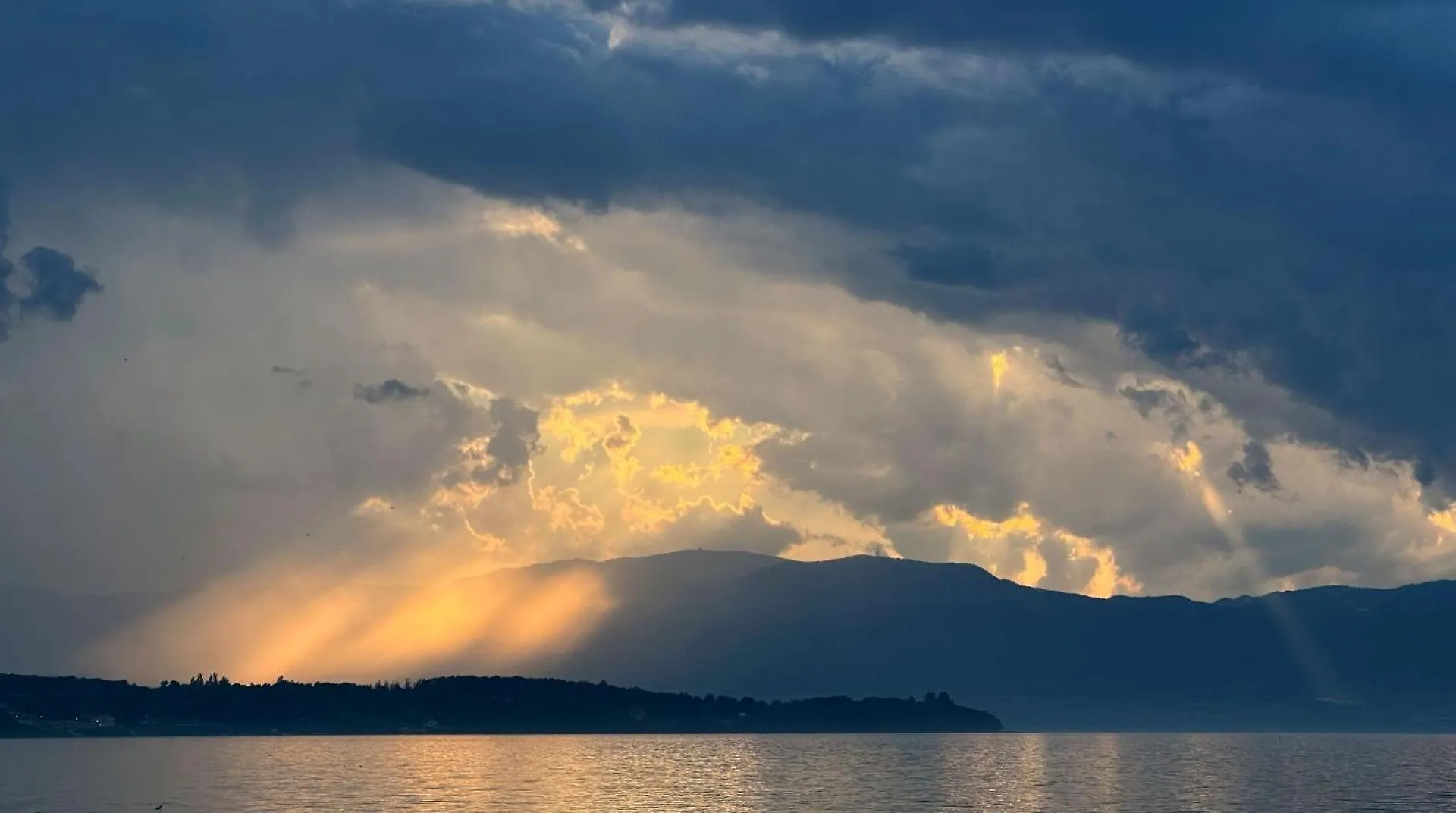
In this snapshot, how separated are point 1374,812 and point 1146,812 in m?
28.0

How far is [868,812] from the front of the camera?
19912cm

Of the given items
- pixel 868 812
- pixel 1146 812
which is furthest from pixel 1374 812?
pixel 868 812

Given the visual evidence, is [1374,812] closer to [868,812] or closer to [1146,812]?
[1146,812]

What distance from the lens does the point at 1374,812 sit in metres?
200

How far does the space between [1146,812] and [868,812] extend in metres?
34.1

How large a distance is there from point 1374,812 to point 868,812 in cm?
6216

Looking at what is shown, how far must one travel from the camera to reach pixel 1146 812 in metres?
199
